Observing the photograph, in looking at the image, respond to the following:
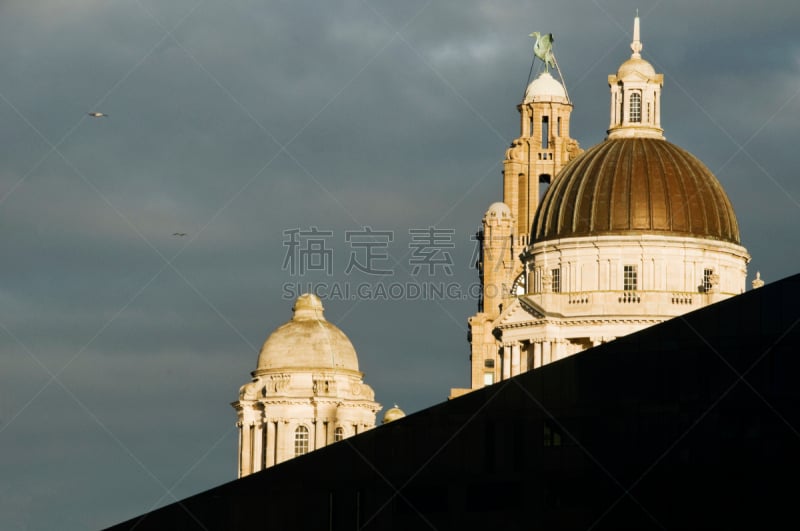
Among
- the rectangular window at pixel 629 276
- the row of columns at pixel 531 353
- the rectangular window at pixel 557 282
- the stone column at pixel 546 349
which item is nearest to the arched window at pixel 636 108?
the rectangular window at pixel 629 276

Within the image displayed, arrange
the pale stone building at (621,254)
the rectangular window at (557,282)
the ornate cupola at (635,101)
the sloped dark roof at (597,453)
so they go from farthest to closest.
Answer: the ornate cupola at (635,101) → the rectangular window at (557,282) → the pale stone building at (621,254) → the sloped dark roof at (597,453)

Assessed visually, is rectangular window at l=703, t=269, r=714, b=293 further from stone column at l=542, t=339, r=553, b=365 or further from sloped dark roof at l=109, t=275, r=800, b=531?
sloped dark roof at l=109, t=275, r=800, b=531

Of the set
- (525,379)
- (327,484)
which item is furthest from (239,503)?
(525,379)

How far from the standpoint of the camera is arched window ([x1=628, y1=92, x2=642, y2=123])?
192m

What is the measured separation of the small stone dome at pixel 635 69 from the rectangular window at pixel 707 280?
12451 mm

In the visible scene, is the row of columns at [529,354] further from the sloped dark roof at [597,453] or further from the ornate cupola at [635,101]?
the sloped dark roof at [597,453]

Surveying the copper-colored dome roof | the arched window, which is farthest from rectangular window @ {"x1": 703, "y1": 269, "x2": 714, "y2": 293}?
the arched window

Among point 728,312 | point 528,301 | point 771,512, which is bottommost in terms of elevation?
point 771,512

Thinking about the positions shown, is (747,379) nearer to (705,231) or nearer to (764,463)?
(764,463)

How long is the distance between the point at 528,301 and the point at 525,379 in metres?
60.1

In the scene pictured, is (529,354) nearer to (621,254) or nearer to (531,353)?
(531,353)

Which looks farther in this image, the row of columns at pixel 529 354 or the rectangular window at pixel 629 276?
the rectangular window at pixel 629 276

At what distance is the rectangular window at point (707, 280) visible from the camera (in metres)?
186

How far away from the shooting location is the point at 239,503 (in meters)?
128
